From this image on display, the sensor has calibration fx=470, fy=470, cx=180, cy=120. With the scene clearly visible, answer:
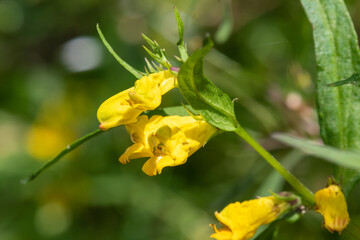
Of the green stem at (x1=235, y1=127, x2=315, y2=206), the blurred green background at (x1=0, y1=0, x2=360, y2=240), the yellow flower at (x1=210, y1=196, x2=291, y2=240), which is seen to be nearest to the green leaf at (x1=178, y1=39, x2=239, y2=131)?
the green stem at (x1=235, y1=127, x2=315, y2=206)

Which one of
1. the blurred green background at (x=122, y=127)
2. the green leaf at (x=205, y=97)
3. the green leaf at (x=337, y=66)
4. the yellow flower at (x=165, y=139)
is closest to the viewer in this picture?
the green leaf at (x=205, y=97)

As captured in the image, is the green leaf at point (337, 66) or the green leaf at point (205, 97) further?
the green leaf at point (337, 66)

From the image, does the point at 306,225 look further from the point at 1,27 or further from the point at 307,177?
the point at 1,27

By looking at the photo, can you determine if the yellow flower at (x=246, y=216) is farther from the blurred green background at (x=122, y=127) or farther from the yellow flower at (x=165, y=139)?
the blurred green background at (x=122, y=127)

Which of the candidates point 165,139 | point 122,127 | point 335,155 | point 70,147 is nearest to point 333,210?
point 335,155

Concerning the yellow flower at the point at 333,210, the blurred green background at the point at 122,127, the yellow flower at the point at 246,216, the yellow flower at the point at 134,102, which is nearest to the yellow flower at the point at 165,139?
the yellow flower at the point at 134,102

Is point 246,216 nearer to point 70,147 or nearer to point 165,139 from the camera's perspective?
point 165,139

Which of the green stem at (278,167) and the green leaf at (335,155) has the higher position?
the green leaf at (335,155)
